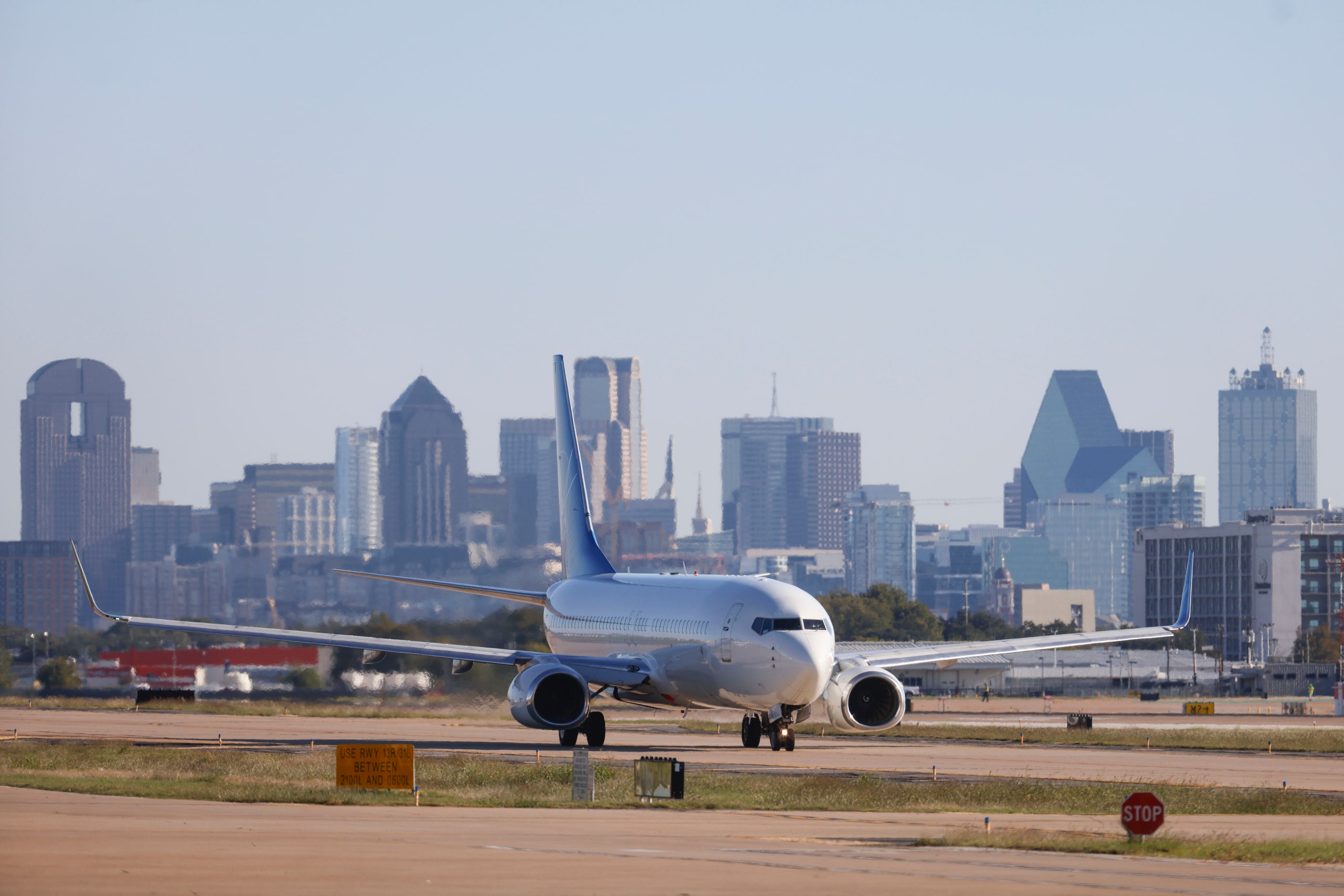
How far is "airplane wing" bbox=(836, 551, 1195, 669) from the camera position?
5481 cm

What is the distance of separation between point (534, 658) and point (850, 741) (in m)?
11.8

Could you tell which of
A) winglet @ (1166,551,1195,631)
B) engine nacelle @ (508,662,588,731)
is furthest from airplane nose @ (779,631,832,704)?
winglet @ (1166,551,1195,631)

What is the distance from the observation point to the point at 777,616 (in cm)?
4941

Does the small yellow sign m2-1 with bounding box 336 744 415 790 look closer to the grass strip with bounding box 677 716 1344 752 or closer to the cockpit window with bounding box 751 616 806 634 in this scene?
the cockpit window with bounding box 751 616 806 634

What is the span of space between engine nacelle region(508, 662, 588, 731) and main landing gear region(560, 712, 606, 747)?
6.00ft

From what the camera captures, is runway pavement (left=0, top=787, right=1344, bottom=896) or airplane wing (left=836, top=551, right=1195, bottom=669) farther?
airplane wing (left=836, top=551, right=1195, bottom=669)

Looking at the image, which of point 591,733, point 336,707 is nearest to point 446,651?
point 591,733

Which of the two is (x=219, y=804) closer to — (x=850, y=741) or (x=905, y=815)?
(x=905, y=815)

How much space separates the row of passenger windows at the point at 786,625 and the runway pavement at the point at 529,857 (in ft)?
50.7

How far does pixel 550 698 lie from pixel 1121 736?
2491 centimetres

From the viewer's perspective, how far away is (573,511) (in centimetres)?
6944

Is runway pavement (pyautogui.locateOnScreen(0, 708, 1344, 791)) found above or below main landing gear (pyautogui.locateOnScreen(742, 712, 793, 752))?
below

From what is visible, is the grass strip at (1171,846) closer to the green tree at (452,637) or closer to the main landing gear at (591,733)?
the main landing gear at (591,733)

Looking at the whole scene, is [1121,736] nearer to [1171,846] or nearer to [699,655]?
[699,655]
